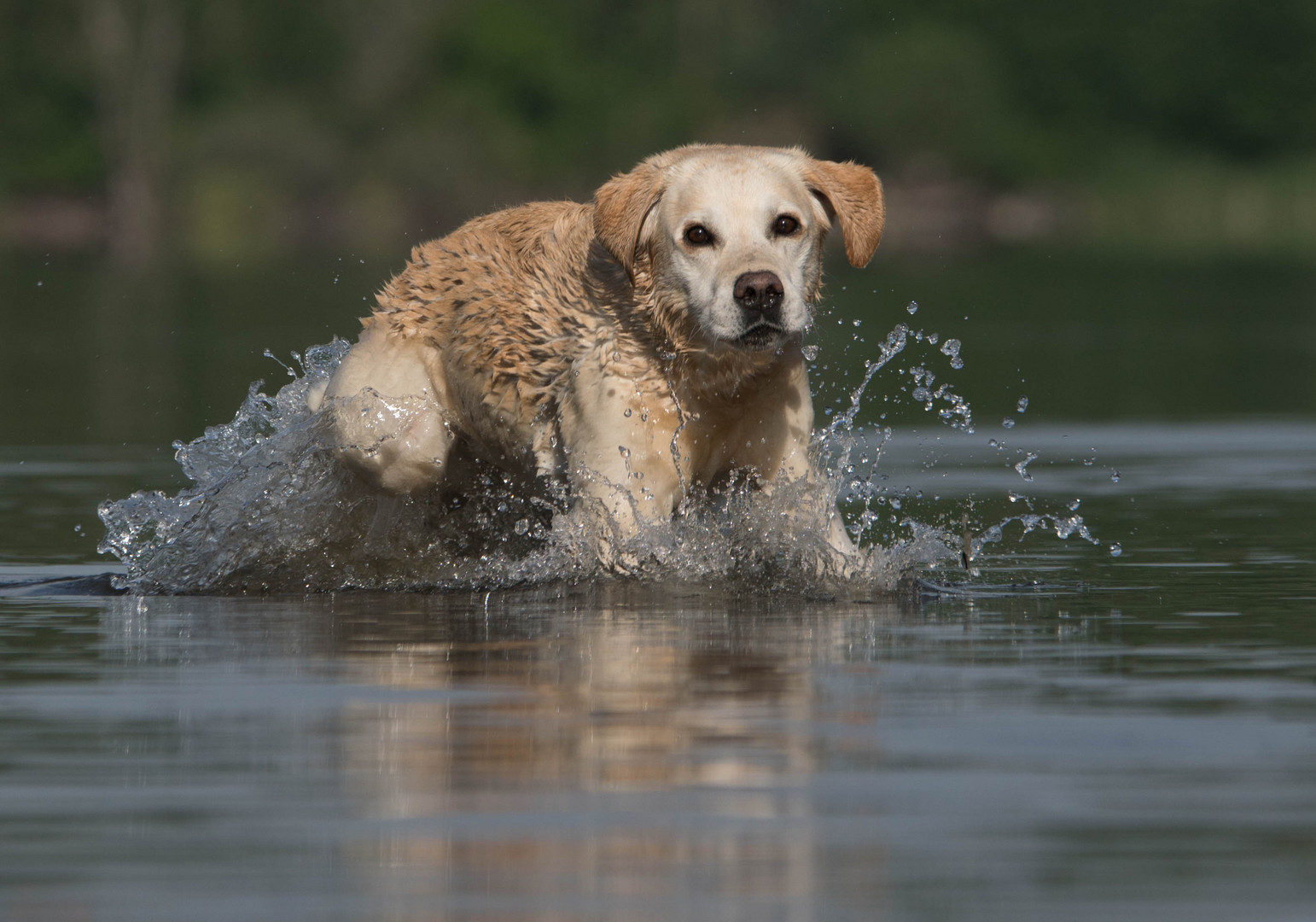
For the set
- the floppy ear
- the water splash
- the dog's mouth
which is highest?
the floppy ear

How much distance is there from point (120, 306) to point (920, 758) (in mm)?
27996

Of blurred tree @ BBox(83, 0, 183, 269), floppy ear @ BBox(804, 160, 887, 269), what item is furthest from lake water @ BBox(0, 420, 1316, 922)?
blurred tree @ BBox(83, 0, 183, 269)

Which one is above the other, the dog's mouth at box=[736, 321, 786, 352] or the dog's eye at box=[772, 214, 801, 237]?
the dog's eye at box=[772, 214, 801, 237]

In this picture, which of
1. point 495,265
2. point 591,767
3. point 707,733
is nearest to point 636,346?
point 495,265

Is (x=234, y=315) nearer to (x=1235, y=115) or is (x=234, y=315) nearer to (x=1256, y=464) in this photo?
(x=1256, y=464)

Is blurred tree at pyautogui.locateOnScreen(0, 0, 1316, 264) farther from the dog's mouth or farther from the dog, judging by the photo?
the dog's mouth

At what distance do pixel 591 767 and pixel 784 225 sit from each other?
3475 millimetres

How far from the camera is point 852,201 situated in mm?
8555

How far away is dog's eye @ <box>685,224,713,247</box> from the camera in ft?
26.5

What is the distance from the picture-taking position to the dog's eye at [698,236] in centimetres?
807

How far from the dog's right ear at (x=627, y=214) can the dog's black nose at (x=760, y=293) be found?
570 mm

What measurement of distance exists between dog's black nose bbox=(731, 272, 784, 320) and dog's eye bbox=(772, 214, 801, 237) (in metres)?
0.31

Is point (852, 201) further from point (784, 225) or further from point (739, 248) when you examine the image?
point (739, 248)

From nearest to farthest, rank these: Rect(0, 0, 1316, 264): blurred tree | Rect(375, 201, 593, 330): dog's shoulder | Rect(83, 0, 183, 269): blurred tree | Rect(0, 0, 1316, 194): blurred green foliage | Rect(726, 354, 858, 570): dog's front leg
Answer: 1. Rect(726, 354, 858, 570): dog's front leg
2. Rect(375, 201, 593, 330): dog's shoulder
3. Rect(83, 0, 183, 269): blurred tree
4. Rect(0, 0, 1316, 264): blurred tree
5. Rect(0, 0, 1316, 194): blurred green foliage
